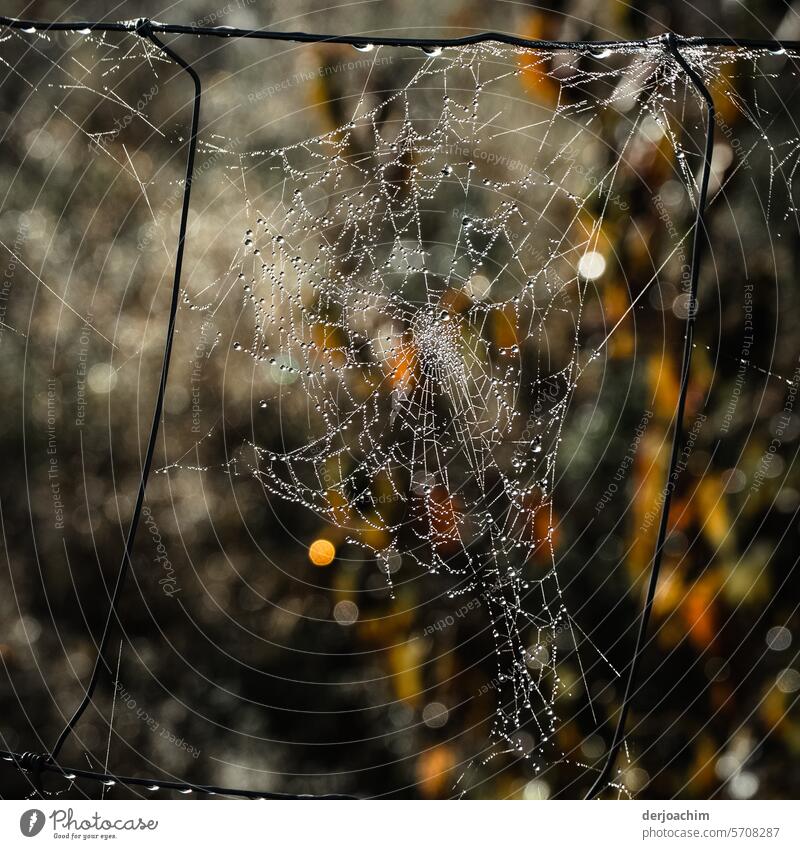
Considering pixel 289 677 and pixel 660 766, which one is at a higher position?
pixel 289 677

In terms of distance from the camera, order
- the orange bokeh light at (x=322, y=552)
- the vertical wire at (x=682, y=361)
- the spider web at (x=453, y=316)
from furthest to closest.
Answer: the orange bokeh light at (x=322, y=552)
the spider web at (x=453, y=316)
the vertical wire at (x=682, y=361)

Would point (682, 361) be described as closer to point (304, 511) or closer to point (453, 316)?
point (453, 316)

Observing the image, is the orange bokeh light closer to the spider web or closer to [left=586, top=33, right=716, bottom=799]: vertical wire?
the spider web

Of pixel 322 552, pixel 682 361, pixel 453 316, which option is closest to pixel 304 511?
pixel 322 552

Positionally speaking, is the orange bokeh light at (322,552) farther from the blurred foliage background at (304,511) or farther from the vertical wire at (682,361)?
the vertical wire at (682,361)

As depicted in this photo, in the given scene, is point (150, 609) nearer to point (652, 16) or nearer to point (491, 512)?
point (491, 512)

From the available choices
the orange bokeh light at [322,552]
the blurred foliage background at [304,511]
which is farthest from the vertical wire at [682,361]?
the orange bokeh light at [322,552]

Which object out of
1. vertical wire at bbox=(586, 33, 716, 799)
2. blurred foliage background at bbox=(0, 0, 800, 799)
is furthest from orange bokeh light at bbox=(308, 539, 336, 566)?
vertical wire at bbox=(586, 33, 716, 799)

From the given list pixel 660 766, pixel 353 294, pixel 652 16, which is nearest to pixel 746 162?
pixel 652 16
